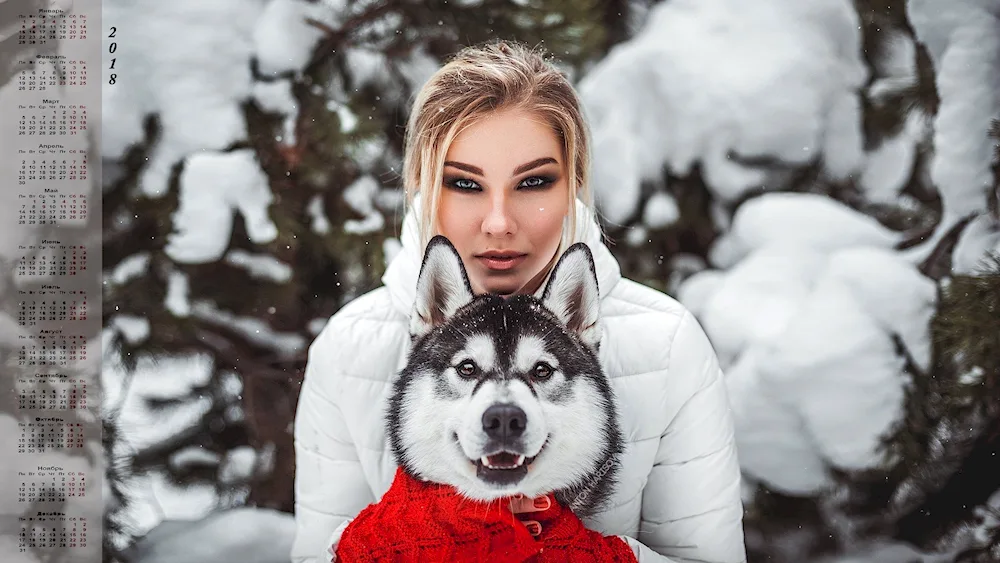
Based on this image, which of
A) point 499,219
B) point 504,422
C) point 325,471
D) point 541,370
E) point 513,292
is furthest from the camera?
point 325,471

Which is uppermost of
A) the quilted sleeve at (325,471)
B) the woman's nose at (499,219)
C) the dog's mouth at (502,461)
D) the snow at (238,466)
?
the woman's nose at (499,219)

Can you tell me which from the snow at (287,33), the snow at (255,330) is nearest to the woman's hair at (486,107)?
the snow at (287,33)

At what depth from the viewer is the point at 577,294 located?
125 cm

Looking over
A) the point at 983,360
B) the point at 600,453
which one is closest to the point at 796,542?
the point at 983,360

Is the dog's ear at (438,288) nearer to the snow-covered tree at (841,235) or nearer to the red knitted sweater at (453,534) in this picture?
the red knitted sweater at (453,534)

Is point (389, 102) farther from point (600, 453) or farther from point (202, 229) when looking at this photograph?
point (600, 453)

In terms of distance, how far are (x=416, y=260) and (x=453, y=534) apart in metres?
0.55

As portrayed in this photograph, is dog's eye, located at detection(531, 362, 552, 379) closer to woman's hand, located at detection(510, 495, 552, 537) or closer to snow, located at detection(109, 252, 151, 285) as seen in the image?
woman's hand, located at detection(510, 495, 552, 537)

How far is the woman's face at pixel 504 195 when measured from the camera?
4.32ft

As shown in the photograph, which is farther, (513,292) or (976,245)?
(976,245)

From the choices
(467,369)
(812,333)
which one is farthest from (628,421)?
(812,333)

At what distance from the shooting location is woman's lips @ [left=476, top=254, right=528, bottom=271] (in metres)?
1.36

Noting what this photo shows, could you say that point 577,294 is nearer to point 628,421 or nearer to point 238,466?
point 628,421
